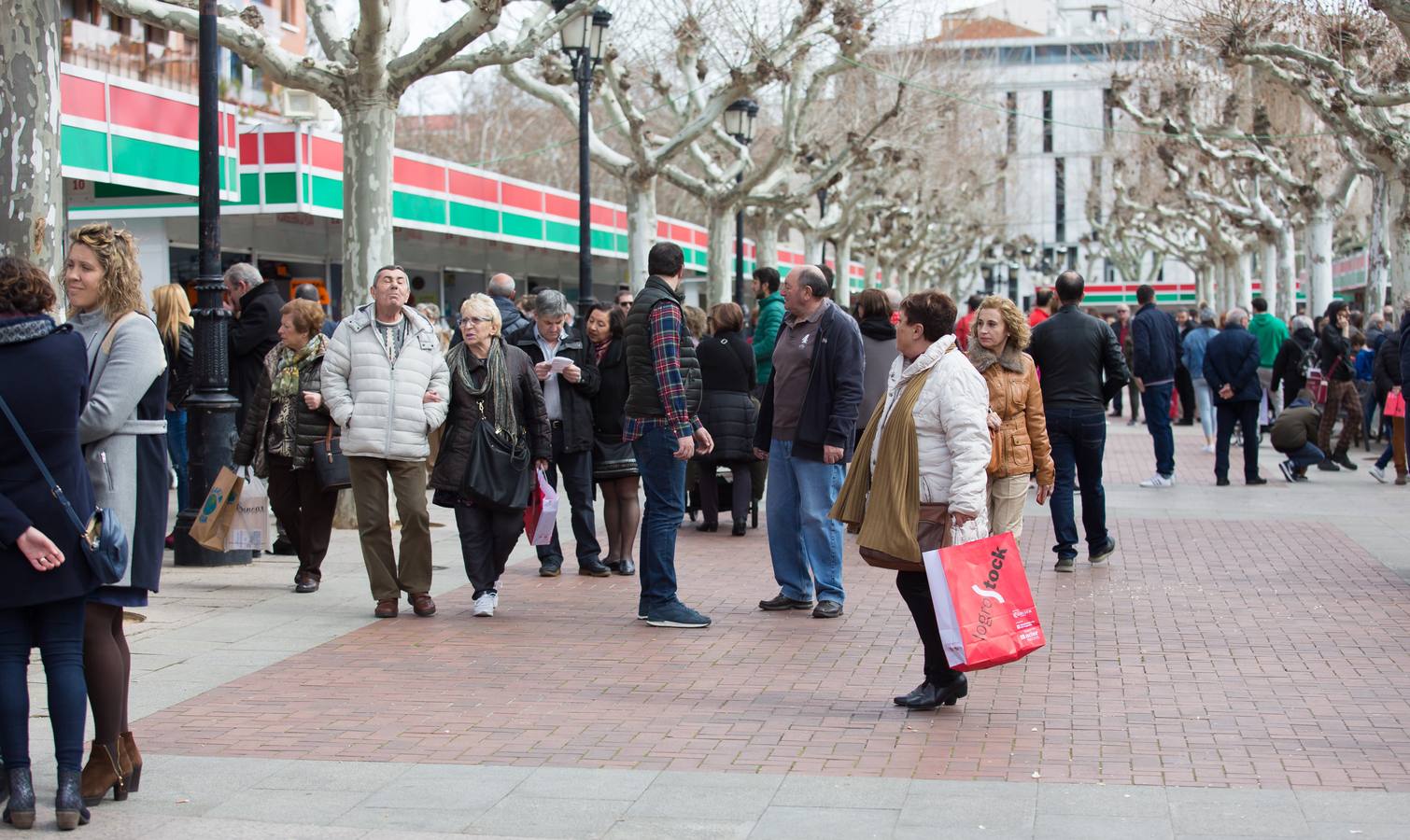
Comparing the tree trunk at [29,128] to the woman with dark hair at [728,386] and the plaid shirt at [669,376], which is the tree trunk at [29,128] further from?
the woman with dark hair at [728,386]

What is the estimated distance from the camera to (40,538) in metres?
4.86

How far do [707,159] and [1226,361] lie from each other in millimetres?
16166

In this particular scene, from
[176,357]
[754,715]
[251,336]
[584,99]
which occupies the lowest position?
[754,715]

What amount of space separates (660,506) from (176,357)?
425cm

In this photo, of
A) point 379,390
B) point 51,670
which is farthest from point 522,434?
point 51,670

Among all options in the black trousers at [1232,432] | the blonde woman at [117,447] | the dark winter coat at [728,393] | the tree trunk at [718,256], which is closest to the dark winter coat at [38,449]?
the blonde woman at [117,447]

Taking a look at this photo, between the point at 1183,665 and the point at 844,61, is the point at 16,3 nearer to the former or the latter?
the point at 1183,665

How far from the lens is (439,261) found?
31.4m

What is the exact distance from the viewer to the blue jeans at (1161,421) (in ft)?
54.8

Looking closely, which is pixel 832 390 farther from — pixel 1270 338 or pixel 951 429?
pixel 1270 338

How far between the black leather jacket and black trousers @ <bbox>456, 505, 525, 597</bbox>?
3977 mm

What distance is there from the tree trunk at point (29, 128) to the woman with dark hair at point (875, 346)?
5.06m

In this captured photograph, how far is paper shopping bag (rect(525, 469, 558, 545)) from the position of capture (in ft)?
31.2

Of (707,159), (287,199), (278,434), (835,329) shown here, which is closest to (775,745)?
(835,329)
